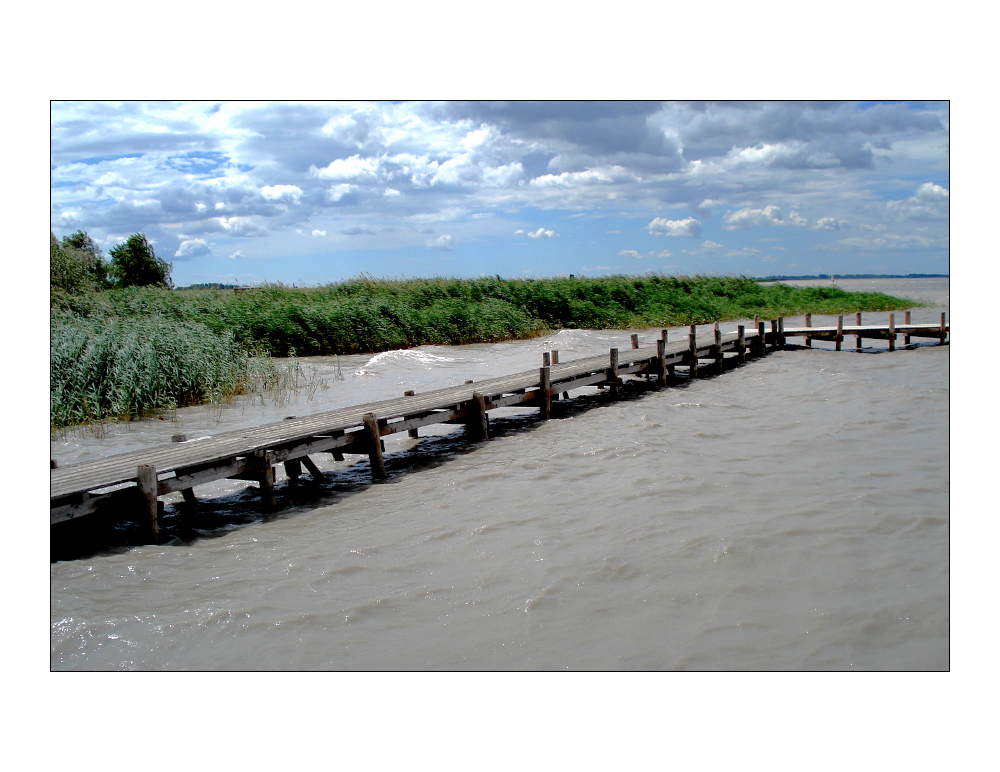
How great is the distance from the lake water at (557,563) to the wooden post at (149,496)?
280 mm

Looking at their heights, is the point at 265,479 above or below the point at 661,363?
below

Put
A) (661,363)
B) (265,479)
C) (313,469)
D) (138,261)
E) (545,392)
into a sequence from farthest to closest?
(138,261) → (661,363) → (545,392) → (313,469) → (265,479)

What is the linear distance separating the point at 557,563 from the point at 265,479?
12.3ft

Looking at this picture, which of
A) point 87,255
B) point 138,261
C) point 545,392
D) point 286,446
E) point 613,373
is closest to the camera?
point 286,446

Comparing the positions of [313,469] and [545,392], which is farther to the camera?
[545,392]

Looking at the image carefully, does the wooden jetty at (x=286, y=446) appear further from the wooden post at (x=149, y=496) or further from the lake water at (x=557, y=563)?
the lake water at (x=557, y=563)

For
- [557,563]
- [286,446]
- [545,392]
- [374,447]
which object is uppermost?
[545,392]

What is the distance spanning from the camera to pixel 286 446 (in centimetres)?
872

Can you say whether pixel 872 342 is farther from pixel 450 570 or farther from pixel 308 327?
pixel 450 570

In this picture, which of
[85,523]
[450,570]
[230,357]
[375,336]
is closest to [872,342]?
[375,336]

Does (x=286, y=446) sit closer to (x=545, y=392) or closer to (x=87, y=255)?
(x=545, y=392)

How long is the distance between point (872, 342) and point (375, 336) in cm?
1785

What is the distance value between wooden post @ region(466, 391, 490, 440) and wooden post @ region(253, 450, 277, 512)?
160 inches

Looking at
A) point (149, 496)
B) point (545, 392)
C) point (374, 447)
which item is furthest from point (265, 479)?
point (545, 392)
